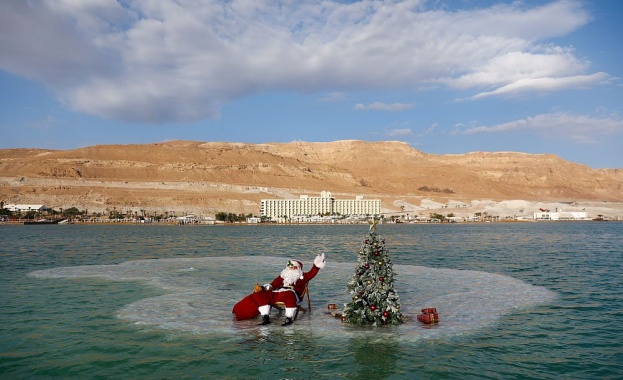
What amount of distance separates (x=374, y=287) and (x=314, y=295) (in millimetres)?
6215

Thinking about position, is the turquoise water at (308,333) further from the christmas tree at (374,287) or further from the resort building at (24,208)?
the resort building at (24,208)

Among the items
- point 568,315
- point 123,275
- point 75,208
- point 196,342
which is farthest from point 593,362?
point 75,208

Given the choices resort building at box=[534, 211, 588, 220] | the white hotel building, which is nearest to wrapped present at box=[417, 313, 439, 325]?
the white hotel building

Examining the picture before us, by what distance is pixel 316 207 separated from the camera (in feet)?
599

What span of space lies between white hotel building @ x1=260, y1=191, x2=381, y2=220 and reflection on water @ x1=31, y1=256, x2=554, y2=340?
13827cm

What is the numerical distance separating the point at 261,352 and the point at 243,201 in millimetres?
165702

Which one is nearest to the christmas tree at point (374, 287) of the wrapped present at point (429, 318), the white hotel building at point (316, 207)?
the wrapped present at point (429, 318)

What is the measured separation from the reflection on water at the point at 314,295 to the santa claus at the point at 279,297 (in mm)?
345

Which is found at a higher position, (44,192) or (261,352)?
(44,192)

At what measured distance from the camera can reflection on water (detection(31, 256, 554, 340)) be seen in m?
14.0

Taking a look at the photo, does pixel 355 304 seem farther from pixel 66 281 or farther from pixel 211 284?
pixel 66 281

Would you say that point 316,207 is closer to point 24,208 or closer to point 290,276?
point 24,208

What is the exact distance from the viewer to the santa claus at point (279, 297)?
46.7 ft

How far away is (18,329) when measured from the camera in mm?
13719
